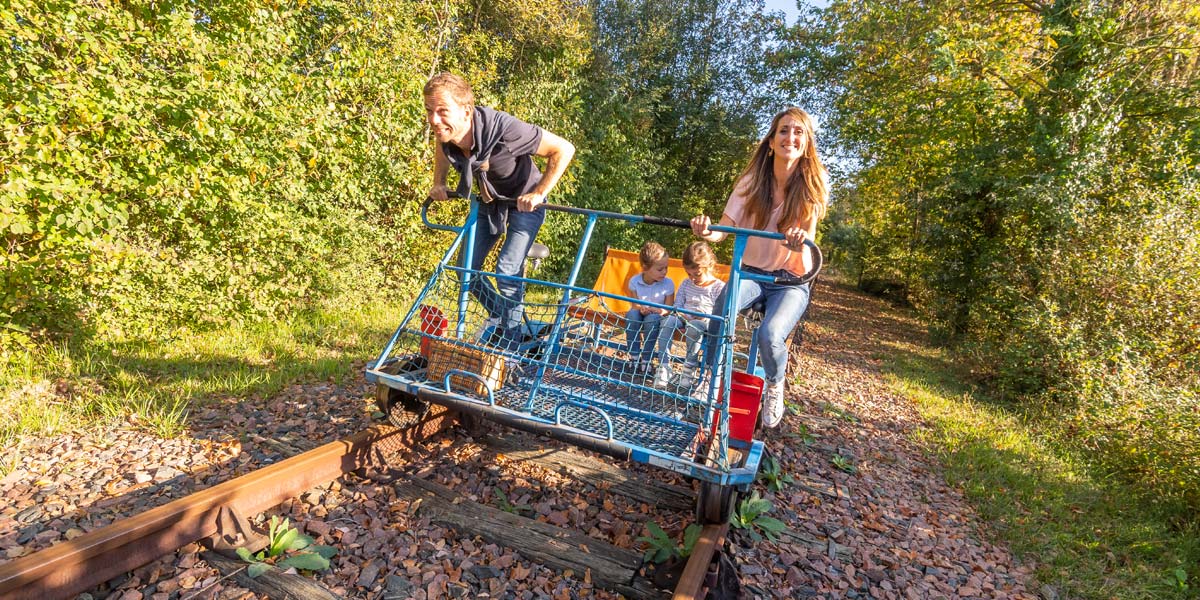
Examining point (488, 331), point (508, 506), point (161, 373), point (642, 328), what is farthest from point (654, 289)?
point (161, 373)

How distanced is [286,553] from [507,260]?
198 centimetres

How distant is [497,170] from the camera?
11.4 ft

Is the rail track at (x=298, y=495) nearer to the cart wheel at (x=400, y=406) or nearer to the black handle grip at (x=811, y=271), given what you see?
the cart wheel at (x=400, y=406)

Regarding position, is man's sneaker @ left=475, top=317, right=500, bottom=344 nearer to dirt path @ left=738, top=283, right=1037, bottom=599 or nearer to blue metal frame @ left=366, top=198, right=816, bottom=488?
blue metal frame @ left=366, top=198, right=816, bottom=488

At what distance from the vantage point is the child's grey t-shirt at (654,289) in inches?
195

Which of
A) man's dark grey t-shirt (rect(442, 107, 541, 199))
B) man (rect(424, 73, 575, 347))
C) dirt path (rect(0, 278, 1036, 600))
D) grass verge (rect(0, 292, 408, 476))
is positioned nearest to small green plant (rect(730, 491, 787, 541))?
dirt path (rect(0, 278, 1036, 600))

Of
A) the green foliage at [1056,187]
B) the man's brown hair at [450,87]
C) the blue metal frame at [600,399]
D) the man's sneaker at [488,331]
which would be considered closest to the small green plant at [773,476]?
the blue metal frame at [600,399]

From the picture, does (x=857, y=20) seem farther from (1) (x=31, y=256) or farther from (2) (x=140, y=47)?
(1) (x=31, y=256)

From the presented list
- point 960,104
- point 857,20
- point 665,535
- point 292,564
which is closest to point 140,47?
point 292,564

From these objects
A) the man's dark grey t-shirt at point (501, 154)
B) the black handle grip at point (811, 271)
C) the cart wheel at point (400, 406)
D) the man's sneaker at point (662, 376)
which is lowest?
the cart wheel at point (400, 406)

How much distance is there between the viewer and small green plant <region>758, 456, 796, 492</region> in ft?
12.2

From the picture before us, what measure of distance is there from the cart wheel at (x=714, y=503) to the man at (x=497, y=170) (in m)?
1.39

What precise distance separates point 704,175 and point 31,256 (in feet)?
54.6

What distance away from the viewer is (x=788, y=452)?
436 centimetres
